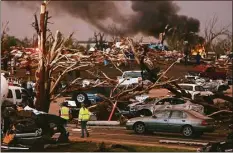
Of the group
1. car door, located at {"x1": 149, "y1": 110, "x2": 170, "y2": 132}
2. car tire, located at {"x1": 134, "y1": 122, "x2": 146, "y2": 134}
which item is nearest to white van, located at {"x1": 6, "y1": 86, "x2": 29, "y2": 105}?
car tire, located at {"x1": 134, "y1": 122, "x2": 146, "y2": 134}

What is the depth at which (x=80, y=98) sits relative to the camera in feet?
53.2

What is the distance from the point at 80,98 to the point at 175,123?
3.11 metres

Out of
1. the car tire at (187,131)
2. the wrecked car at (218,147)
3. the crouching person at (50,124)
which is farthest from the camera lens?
the car tire at (187,131)

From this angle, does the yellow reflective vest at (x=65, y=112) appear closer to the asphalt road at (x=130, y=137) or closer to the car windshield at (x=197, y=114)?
the asphalt road at (x=130, y=137)

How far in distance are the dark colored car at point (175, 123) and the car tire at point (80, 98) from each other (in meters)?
1.51

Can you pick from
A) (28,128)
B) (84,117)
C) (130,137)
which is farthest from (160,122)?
(28,128)

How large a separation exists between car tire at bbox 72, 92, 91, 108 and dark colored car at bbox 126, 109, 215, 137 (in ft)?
4.94

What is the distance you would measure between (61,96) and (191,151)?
4.66 m

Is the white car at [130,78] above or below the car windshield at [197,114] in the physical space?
above

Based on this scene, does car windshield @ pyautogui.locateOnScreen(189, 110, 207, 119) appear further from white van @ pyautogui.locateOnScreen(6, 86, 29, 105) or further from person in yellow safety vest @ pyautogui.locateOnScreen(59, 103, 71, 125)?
white van @ pyautogui.locateOnScreen(6, 86, 29, 105)

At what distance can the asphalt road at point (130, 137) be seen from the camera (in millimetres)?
14500

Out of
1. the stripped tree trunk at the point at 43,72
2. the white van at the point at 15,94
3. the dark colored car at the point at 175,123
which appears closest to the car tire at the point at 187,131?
the dark colored car at the point at 175,123

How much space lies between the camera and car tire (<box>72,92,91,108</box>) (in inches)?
633

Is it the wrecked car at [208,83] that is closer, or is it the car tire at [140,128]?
the car tire at [140,128]
